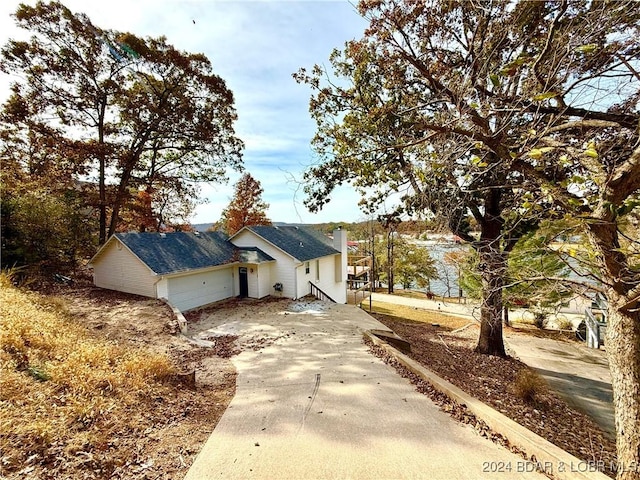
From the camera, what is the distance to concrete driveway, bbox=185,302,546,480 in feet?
10.5

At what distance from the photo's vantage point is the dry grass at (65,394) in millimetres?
3045

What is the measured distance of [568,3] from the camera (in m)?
3.93

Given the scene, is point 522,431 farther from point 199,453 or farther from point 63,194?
point 63,194

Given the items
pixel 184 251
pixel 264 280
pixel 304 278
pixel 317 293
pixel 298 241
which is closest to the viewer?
pixel 184 251

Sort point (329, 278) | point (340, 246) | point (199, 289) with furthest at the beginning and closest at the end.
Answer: point (340, 246) → point (329, 278) → point (199, 289)

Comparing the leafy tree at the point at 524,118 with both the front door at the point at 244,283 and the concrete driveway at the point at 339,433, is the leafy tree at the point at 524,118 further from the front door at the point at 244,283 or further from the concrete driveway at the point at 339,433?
the front door at the point at 244,283

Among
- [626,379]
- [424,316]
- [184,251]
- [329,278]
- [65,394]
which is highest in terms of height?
[184,251]

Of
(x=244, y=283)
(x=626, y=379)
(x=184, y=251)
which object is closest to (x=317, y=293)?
(x=244, y=283)

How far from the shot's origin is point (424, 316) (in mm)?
18172

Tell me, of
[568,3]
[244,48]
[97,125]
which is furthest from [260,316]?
[97,125]

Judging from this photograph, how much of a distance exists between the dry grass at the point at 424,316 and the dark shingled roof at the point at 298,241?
5.67 meters

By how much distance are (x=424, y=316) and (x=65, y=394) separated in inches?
703

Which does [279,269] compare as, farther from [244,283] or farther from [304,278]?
[244,283]

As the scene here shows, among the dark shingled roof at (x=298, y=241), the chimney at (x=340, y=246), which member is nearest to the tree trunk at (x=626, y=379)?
the dark shingled roof at (x=298, y=241)
